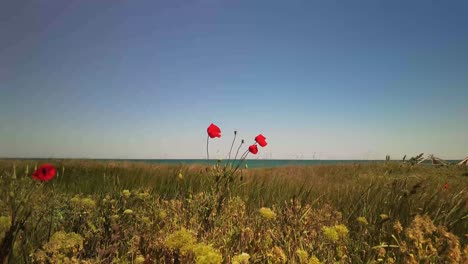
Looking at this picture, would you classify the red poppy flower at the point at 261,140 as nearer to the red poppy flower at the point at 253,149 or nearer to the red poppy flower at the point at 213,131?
the red poppy flower at the point at 253,149

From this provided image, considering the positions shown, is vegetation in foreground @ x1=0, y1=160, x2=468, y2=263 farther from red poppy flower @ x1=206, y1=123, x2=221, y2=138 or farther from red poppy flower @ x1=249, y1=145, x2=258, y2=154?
red poppy flower @ x1=206, y1=123, x2=221, y2=138

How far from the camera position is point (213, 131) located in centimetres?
400

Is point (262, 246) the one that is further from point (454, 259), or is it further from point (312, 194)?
point (312, 194)

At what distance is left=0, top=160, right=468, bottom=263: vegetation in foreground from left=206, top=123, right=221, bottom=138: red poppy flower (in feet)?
1.54

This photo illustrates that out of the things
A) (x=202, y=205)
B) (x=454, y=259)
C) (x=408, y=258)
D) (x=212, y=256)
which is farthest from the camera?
(x=202, y=205)

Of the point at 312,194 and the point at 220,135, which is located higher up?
the point at 220,135

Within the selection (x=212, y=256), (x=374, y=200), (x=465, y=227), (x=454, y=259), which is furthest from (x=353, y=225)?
(x=212, y=256)

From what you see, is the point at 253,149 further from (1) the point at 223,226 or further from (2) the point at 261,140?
(1) the point at 223,226

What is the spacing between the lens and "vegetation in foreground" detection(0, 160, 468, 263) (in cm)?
212

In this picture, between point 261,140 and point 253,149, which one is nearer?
point 253,149

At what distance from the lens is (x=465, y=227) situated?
422cm

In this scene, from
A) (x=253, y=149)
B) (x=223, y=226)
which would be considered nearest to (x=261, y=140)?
(x=253, y=149)

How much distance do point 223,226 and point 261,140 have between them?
3.58 ft

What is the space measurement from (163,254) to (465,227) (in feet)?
12.7
